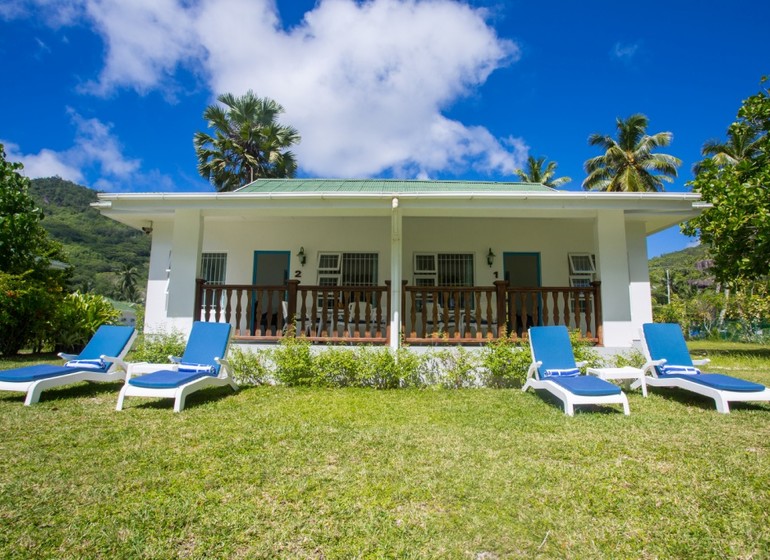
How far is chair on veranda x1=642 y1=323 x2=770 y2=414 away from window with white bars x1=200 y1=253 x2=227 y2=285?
8658 millimetres

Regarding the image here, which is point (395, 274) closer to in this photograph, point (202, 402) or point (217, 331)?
point (217, 331)

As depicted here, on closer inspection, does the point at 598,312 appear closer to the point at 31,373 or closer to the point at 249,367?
the point at 249,367

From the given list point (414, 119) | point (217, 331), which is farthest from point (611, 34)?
point (217, 331)

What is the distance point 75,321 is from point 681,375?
12.5 meters

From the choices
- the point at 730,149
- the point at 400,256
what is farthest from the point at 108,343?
the point at 730,149

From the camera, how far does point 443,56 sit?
11.1 meters

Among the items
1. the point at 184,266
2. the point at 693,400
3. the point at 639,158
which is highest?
the point at 639,158

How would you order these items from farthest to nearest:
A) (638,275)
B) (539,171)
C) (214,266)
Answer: (539,171) → (214,266) → (638,275)

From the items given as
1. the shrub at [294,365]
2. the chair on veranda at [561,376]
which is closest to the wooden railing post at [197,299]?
the shrub at [294,365]

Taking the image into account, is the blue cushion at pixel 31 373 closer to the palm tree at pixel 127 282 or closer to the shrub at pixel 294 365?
the shrub at pixel 294 365

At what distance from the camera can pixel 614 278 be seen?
7.12m

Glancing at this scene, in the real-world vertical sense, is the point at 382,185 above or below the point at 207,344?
above

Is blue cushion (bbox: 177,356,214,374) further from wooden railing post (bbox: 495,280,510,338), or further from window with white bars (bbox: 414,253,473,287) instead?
window with white bars (bbox: 414,253,473,287)

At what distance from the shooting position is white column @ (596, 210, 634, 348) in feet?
23.2
